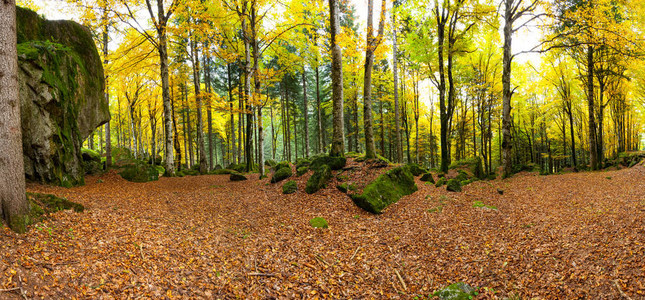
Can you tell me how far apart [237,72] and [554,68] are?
78.0ft

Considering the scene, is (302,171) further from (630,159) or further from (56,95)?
(630,159)

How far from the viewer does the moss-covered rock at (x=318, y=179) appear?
30.1 ft

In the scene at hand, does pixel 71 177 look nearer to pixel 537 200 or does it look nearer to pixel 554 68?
pixel 537 200

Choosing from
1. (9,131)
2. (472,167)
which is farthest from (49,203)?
(472,167)

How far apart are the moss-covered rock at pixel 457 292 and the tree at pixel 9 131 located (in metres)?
6.27

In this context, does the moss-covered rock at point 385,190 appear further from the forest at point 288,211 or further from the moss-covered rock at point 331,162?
the moss-covered rock at point 331,162

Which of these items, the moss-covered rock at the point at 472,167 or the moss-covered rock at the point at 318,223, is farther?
the moss-covered rock at the point at 472,167

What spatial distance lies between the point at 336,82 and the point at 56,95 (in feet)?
29.2

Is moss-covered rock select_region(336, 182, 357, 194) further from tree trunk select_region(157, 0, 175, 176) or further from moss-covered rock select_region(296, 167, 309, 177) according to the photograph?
tree trunk select_region(157, 0, 175, 176)

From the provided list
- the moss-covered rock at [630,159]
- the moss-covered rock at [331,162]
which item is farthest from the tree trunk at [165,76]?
the moss-covered rock at [630,159]

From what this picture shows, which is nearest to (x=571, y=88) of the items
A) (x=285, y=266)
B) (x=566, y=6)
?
(x=566, y=6)

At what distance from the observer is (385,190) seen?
8688 mm

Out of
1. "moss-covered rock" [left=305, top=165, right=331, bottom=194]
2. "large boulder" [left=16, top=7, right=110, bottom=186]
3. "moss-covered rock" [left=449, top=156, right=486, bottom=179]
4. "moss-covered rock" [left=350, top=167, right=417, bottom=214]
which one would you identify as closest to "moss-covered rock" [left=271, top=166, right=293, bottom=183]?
"moss-covered rock" [left=305, top=165, right=331, bottom=194]

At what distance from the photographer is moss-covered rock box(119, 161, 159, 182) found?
11359 mm
